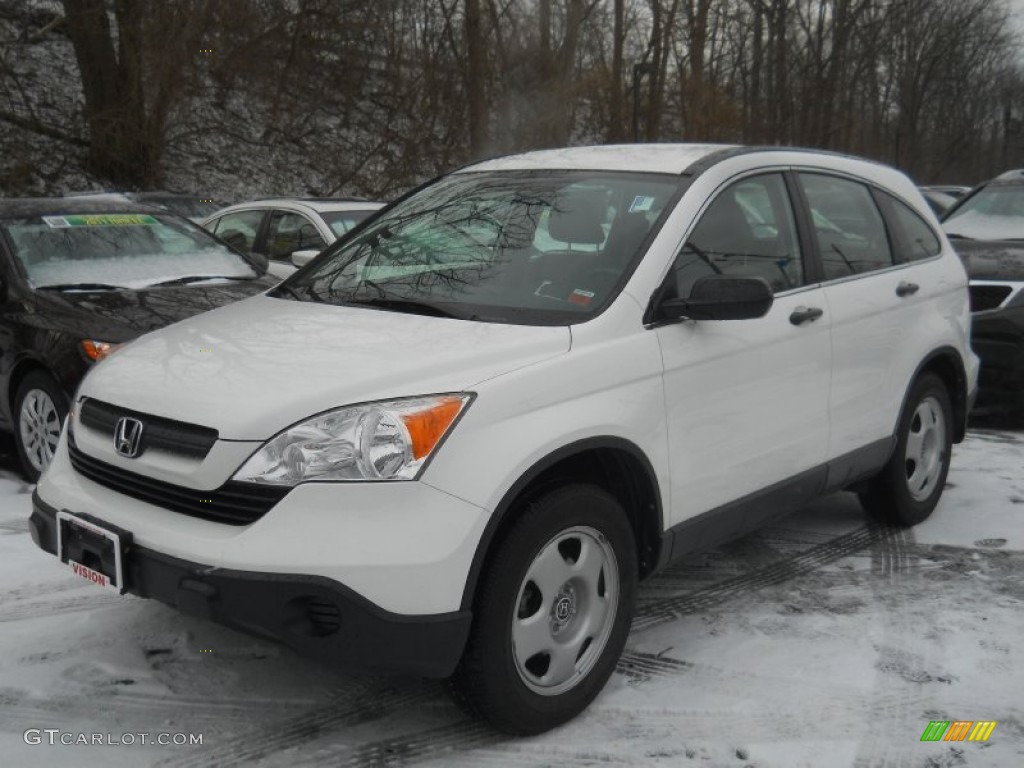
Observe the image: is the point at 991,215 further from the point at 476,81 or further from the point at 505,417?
the point at 476,81

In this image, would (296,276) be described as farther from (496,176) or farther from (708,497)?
(708,497)

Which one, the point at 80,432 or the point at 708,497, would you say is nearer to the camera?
the point at 80,432

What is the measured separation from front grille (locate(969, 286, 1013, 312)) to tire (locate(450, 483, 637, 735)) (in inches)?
191

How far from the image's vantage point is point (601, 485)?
11.7ft

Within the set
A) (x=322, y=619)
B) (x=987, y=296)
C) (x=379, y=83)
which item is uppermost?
(x=379, y=83)

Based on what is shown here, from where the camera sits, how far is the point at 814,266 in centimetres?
442

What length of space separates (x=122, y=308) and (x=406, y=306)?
2694 millimetres

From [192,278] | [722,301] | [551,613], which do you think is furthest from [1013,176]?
[551,613]

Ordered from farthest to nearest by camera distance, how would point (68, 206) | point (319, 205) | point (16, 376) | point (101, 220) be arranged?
point (319, 205) → point (68, 206) → point (101, 220) → point (16, 376)

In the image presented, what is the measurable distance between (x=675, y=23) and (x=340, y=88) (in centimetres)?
1031

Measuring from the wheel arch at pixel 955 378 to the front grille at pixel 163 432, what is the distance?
3.52 meters

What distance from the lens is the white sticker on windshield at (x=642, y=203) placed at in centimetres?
390

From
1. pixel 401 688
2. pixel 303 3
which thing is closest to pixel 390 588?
pixel 401 688

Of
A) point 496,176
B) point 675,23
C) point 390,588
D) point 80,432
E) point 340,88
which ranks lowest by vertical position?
point 390,588
